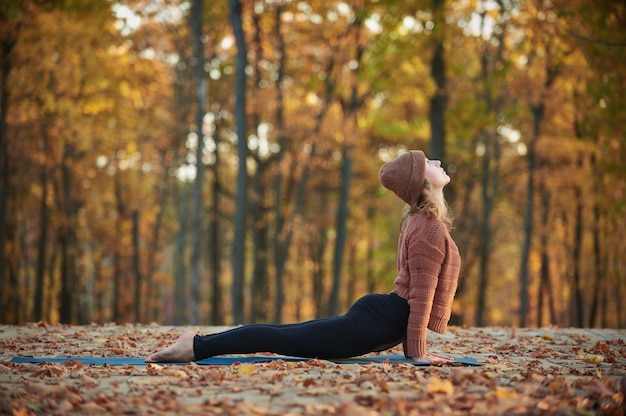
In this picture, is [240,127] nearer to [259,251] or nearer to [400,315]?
[259,251]

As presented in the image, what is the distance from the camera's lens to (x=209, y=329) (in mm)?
9594

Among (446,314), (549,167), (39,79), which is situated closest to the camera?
(446,314)

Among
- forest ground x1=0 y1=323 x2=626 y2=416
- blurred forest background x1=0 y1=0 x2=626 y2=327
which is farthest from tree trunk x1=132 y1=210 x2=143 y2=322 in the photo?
forest ground x1=0 y1=323 x2=626 y2=416

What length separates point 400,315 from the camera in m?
6.17

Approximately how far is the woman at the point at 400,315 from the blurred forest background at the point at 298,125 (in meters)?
6.09

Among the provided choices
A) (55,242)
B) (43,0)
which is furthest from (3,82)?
(55,242)

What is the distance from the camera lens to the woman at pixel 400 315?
6.08 m

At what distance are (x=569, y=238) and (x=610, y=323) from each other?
11.7ft

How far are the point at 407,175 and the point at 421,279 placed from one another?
846 millimetres

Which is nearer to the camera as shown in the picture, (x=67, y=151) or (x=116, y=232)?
(x=67, y=151)

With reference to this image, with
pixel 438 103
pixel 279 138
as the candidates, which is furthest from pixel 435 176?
pixel 279 138

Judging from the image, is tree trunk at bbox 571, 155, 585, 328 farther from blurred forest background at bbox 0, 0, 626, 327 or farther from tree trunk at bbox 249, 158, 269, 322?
tree trunk at bbox 249, 158, 269, 322

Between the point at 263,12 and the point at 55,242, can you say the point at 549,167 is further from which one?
the point at 55,242

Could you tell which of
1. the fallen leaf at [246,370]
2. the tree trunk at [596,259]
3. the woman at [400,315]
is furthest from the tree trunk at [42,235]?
the fallen leaf at [246,370]
